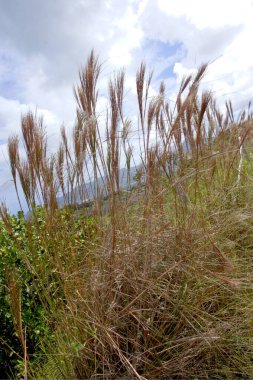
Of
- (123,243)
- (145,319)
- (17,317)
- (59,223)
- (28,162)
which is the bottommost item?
(145,319)

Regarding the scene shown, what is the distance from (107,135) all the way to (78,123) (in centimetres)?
27

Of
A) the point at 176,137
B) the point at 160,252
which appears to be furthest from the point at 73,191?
the point at 176,137

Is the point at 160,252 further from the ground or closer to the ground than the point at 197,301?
further from the ground

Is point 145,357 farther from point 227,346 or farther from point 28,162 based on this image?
point 28,162

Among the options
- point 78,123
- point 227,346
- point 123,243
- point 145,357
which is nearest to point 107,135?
point 78,123

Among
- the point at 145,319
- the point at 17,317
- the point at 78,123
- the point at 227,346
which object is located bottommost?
the point at 227,346

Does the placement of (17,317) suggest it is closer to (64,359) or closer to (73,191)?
(64,359)

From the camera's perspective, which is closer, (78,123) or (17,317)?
(17,317)

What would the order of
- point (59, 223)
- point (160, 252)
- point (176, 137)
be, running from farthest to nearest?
point (176, 137), point (59, 223), point (160, 252)

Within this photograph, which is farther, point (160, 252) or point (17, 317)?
point (160, 252)

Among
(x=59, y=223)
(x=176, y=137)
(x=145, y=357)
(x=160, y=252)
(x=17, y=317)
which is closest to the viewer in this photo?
(x=17, y=317)

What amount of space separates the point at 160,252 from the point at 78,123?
94 cm

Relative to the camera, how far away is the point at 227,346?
1.92 m

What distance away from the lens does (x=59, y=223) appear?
2371mm
